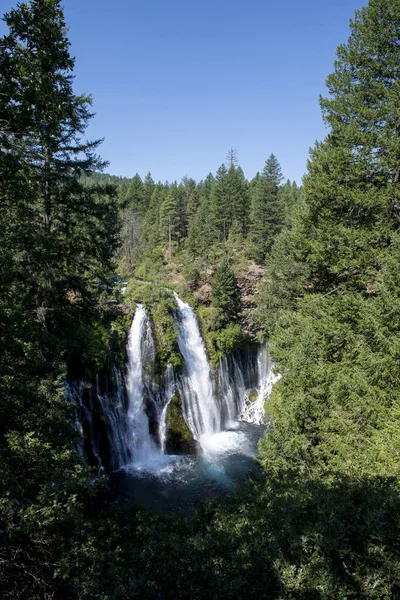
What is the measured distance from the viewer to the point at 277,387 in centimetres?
1096

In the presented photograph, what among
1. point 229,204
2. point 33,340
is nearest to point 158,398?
point 33,340

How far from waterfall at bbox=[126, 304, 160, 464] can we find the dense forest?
4.39m

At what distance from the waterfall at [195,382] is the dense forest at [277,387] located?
863cm

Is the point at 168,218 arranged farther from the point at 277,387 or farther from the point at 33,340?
the point at 33,340

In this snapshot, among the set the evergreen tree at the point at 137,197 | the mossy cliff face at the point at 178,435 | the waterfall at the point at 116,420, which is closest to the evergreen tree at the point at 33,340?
the waterfall at the point at 116,420

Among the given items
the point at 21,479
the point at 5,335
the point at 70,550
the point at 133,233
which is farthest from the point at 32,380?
the point at 133,233

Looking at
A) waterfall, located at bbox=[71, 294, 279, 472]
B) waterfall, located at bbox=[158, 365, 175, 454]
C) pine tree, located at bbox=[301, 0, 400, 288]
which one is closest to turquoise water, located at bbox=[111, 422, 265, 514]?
waterfall, located at bbox=[71, 294, 279, 472]

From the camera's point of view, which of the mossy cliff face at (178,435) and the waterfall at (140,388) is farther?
the mossy cliff face at (178,435)

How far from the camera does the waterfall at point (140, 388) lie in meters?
20.2

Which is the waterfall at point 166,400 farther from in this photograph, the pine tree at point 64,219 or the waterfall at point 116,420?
the pine tree at point 64,219

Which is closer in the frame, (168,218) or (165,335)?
(165,335)

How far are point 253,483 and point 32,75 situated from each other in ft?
34.1

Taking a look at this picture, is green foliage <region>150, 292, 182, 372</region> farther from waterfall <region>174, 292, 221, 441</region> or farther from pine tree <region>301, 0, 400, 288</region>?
pine tree <region>301, 0, 400, 288</region>

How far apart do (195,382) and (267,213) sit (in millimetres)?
23356
